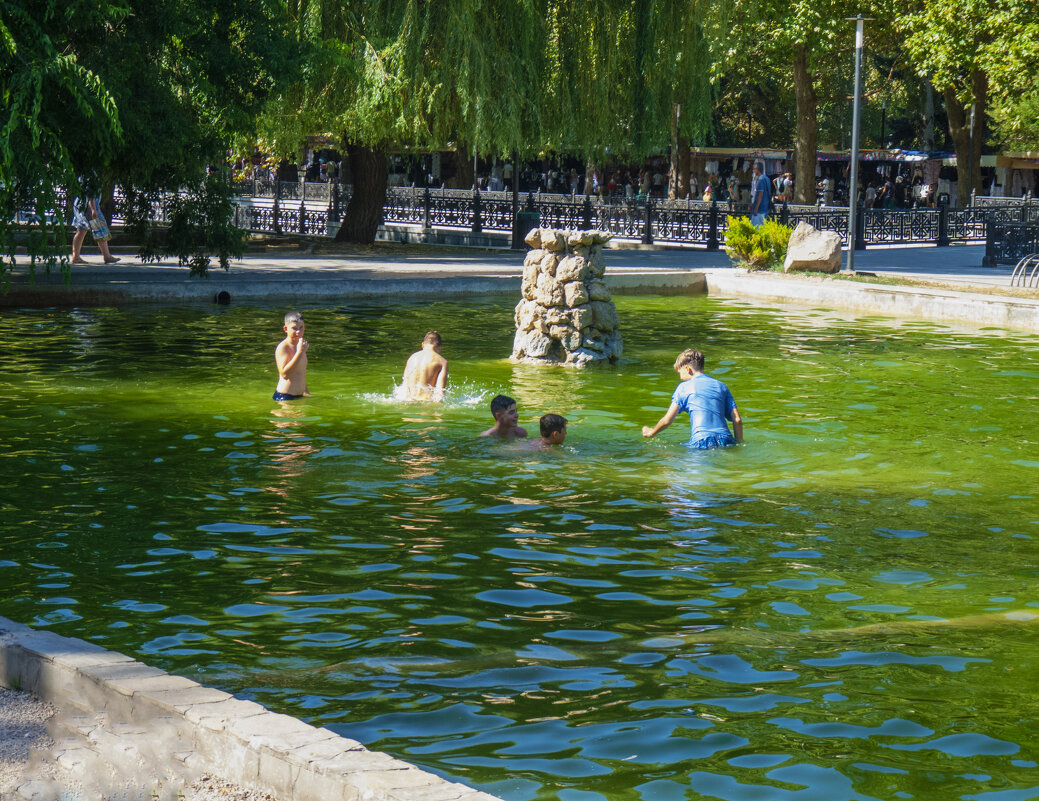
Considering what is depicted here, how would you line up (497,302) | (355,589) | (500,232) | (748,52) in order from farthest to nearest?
(748,52), (500,232), (497,302), (355,589)

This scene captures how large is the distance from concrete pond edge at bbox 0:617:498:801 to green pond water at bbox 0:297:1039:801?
2.86ft

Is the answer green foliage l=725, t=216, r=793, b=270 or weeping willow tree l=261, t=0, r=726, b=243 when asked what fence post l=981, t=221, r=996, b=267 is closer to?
green foliage l=725, t=216, r=793, b=270

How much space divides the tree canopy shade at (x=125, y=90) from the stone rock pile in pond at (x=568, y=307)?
4.48 meters

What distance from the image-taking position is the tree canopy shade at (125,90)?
1346 cm

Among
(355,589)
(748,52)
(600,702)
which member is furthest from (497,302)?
(748,52)

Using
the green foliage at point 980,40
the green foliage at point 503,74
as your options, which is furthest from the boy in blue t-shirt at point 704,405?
the green foliage at point 980,40

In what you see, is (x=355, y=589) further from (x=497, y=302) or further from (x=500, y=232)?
(x=500, y=232)

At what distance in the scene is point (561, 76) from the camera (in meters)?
28.6

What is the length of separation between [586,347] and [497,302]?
704 centimetres

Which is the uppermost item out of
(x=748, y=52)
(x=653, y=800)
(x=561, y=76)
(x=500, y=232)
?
(x=748, y=52)

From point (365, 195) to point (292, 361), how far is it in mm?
19627

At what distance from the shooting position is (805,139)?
47812 mm

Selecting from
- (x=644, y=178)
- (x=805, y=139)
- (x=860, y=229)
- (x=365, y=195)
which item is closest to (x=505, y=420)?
(x=365, y=195)

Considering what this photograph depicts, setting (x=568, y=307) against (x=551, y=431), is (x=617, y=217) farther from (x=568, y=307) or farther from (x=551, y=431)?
(x=551, y=431)
